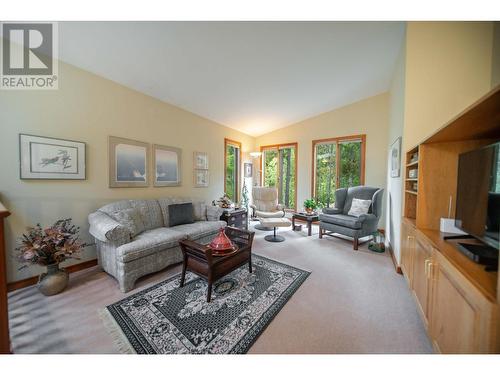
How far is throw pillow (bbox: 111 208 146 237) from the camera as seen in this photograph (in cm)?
231

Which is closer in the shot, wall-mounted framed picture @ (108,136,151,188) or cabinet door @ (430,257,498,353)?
cabinet door @ (430,257,498,353)

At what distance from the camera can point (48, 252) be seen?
1911 millimetres

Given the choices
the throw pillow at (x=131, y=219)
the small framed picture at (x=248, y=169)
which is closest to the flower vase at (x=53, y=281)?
the throw pillow at (x=131, y=219)

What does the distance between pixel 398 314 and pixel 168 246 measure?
245 centimetres

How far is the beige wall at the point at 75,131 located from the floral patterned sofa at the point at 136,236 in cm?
32

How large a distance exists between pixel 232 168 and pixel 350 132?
3.08 meters

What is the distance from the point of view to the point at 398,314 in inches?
64.8

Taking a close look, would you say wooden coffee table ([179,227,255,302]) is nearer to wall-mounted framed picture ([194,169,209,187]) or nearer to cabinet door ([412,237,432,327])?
cabinet door ([412,237,432,327])

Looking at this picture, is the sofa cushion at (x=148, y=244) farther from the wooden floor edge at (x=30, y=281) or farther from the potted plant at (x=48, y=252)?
the wooden floor edge at (x=30, y=281)

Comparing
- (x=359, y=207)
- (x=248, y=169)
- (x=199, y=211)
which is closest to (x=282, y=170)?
(x=248, y=169)

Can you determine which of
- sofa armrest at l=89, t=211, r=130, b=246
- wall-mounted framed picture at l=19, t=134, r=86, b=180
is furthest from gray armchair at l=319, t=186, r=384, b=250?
wall-mounted framed picture at l=19, t=134, r=86, b=180

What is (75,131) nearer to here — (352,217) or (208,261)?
(208,261)

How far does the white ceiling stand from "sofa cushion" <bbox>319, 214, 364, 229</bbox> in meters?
2.47
